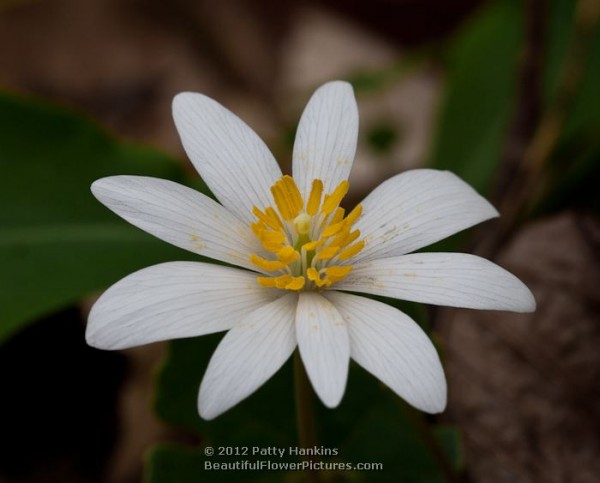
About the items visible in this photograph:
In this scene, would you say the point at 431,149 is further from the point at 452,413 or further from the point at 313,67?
the point at 452,413

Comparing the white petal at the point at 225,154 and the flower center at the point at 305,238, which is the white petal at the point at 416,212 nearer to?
the flower center at the point at 305,238

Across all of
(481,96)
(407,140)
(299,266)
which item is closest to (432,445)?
(299,266)

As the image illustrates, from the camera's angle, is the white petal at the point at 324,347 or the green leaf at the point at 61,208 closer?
the white petal at the point at 324,347

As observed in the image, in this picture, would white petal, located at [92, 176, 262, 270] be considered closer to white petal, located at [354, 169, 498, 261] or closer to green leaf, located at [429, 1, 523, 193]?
white petal, located at [354, 169, 498, 261]

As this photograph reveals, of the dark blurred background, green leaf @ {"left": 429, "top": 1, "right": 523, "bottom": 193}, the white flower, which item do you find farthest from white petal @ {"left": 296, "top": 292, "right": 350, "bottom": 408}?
green leaf @ {"left": 429, "top": 1, "right": 523, "bottom": 193}

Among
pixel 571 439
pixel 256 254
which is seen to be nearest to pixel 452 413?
pixel 571 439

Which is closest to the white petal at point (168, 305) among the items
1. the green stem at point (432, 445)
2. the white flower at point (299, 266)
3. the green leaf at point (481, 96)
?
the white flower at point (299, 266)
